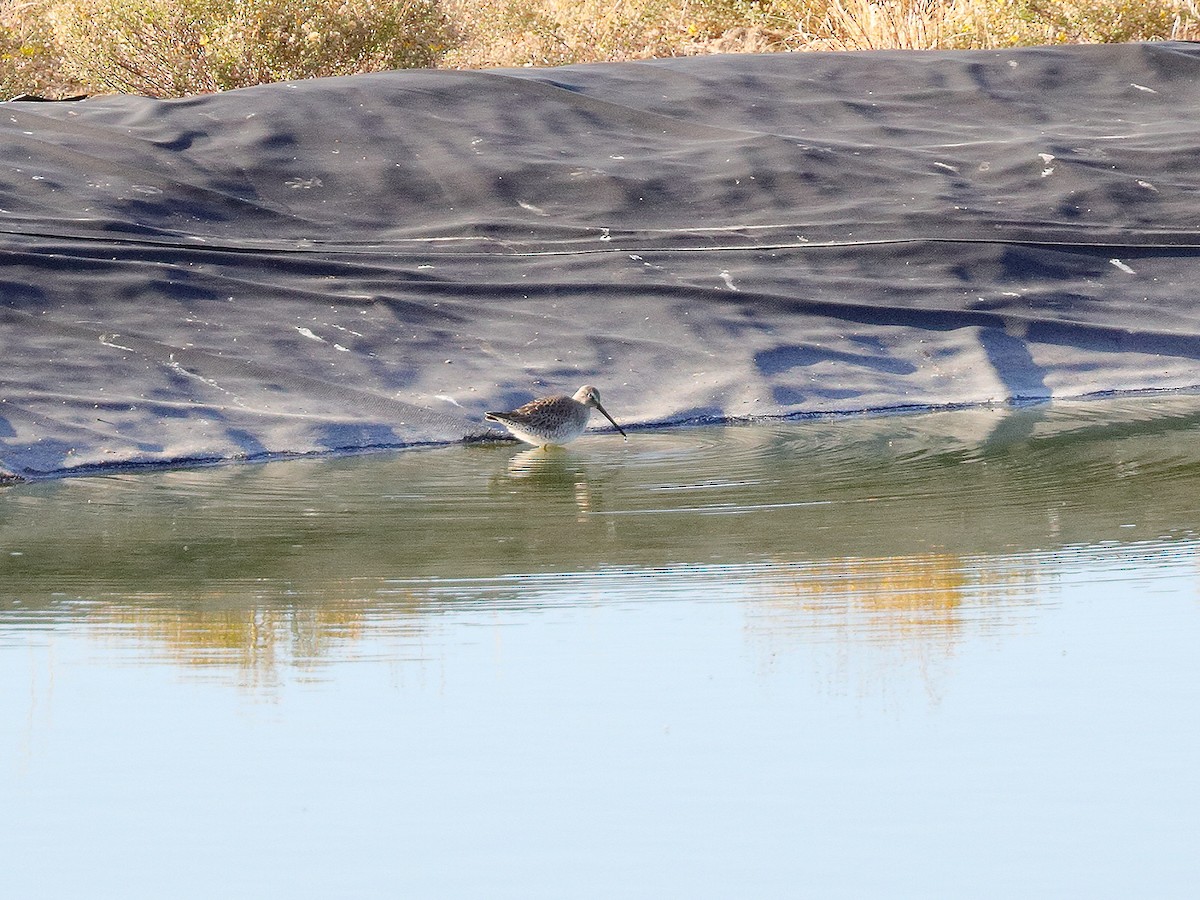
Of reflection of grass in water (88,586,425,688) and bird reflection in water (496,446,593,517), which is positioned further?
bird reflection in water (496,446,593,517)

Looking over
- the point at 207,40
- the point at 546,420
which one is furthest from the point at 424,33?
the point at 546,420

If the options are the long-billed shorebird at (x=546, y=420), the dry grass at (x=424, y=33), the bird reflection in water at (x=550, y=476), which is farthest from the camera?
the dry grass at (x=424, y=33)

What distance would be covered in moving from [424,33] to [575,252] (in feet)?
37.5

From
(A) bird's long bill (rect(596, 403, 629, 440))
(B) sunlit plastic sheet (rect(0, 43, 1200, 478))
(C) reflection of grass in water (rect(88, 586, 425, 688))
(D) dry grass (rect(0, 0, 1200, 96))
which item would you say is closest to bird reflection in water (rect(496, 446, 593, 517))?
(A) bird's long bill (rect(596, 403, 629, 440))

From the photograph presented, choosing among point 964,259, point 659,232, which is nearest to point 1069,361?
point 964,259

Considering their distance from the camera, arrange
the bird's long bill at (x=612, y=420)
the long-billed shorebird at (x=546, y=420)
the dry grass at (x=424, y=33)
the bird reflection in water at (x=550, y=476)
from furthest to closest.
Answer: the dry grass at (x=424, y=33) → the bird's long bill at (x=612, y=420) → the long-billed shorebird at (x=546, y=420) → the bird reflection in water at (x=550, y=476)

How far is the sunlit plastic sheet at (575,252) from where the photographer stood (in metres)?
8.43

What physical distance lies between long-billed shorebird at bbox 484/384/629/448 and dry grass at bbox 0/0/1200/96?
10280 mm

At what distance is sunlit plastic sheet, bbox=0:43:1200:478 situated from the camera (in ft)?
27.7

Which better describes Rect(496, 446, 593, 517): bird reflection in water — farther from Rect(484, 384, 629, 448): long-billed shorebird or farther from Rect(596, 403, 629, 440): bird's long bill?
Rect(596, 403, 629, 440): bird's long bill

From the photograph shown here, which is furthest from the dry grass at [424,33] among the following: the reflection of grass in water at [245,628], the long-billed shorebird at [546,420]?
the reflection of grass in water at [245,628]

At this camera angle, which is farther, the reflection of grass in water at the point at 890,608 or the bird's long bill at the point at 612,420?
the bird's long bill at the point at 612,420

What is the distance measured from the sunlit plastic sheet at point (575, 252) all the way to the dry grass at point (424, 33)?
21.6 feet

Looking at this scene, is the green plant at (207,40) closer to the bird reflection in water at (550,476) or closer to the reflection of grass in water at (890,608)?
the bird reflection in water at (550,476)
